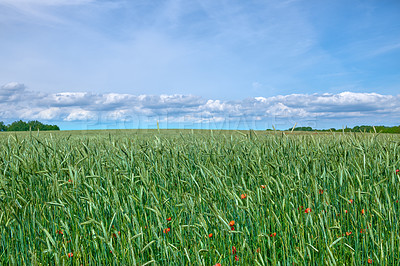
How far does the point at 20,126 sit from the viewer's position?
29.9 metres

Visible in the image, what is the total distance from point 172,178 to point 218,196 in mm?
586

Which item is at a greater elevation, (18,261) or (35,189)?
(35,189)

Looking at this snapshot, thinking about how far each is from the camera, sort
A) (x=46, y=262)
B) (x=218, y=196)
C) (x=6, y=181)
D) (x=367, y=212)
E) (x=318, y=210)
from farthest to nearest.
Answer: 1. (x=6, y=181)
2. (x=218, y=196)
3. (x=318, y=210)
4. (x=367, y=212)
5. (x=46, y=262)

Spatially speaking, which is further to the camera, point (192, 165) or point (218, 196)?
point (192, 165)

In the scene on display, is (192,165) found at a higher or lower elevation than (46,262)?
higher

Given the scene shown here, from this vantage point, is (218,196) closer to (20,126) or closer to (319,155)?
(319,155)

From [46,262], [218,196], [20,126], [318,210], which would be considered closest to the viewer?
[46,262]

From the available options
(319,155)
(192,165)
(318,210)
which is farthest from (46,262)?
(319,155)

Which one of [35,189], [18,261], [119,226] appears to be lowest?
[18,261]

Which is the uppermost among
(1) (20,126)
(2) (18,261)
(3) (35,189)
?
(1) (20,126)

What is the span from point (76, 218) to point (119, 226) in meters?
0.44

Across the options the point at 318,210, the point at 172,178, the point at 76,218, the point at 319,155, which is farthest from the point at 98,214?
the point at 319,155

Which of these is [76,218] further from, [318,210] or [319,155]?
[319,155]

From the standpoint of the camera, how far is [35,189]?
298 centimetres
